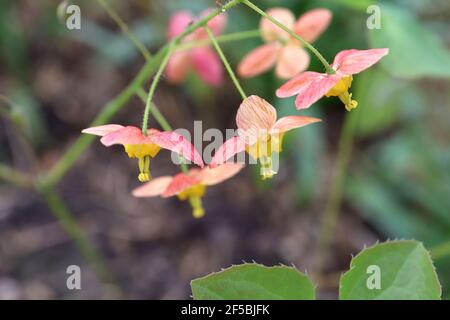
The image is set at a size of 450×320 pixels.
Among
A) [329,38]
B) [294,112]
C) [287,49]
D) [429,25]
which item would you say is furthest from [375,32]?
[429,25]

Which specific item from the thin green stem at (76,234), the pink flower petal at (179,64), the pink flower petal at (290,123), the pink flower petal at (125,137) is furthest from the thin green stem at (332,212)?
the pink flower petal at (125,137)

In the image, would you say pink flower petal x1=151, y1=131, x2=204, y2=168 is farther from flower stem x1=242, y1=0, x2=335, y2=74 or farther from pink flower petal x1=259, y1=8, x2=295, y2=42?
pink flower petal x1=259, y1=8, x2=295, y2=42

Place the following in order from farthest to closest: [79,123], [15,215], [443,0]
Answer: [443,0] < [79,123] < [15,215]

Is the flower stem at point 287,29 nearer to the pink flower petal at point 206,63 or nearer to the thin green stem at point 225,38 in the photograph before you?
the thin green stem at point 225,38

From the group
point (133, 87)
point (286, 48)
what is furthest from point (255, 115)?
point (286, 48)

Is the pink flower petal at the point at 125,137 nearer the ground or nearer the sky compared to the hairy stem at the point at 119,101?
nearer the ground

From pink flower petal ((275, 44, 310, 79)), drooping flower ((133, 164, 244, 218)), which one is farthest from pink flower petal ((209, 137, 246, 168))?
pink flower petal ((275, 44, 310, 79))

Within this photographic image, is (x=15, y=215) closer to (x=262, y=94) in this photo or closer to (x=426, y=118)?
(x=262, y=94)

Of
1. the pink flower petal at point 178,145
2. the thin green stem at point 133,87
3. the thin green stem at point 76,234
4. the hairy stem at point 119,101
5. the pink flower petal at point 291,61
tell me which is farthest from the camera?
the thin green stem at point 76,234
